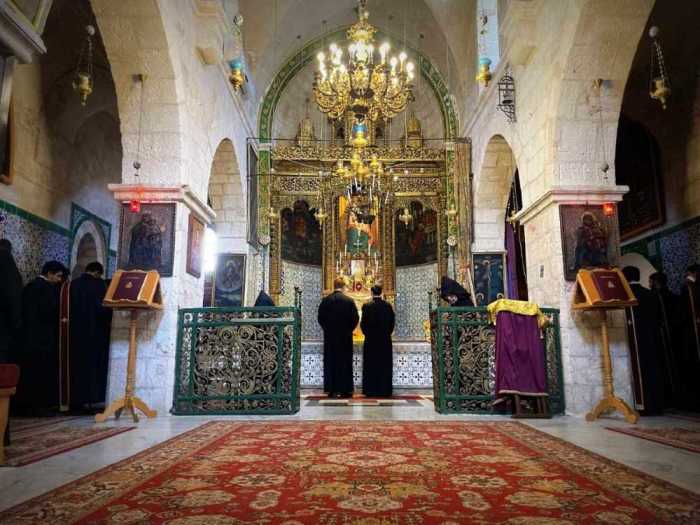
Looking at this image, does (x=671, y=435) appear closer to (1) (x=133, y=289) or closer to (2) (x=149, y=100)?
(1) (x=133, y=289)

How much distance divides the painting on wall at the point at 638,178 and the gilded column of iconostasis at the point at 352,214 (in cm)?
369

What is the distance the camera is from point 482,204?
11055 mm

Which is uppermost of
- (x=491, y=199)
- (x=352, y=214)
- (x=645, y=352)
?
(x=352, y=214)

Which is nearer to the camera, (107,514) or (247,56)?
(107,514)

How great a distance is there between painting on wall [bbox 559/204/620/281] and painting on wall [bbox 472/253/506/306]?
4.51 m

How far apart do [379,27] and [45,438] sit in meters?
12.3

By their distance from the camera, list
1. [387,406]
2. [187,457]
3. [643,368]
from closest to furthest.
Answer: [187,457], [643,368], [387,406]

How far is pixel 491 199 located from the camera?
11000 millimetres

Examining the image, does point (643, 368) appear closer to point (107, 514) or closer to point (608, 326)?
point (608, 326)

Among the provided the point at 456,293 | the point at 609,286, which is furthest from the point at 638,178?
the point at 456,293

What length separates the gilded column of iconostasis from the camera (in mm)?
12633

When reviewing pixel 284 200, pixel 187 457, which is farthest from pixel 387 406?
pixel 284 200

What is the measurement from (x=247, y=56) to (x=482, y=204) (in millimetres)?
5814

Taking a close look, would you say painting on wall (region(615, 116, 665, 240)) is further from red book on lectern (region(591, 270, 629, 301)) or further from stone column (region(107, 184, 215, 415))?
stone column (region(107, 184, 215, 415))
